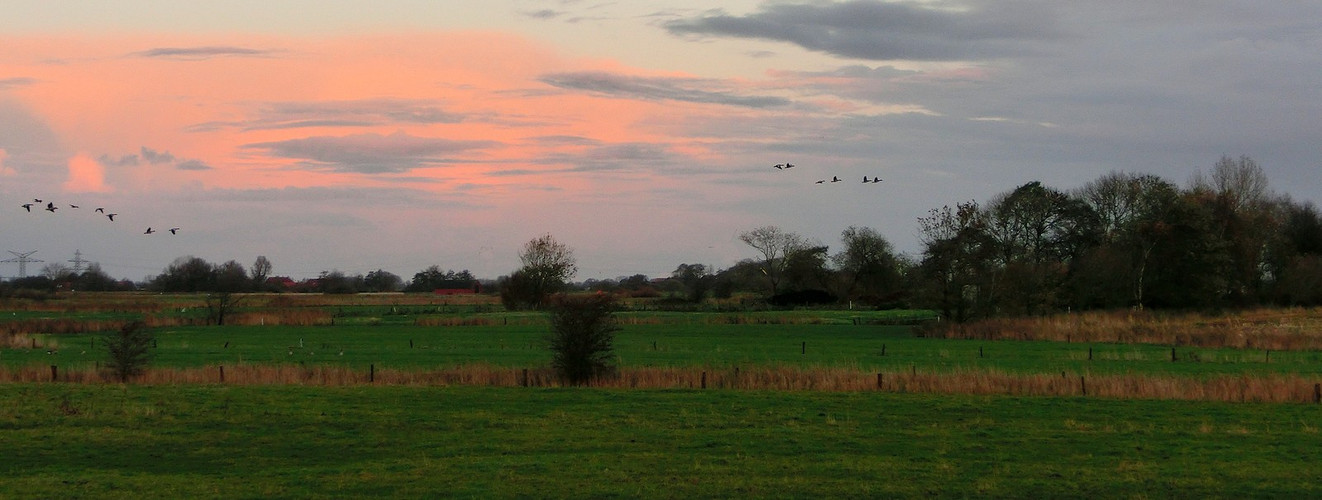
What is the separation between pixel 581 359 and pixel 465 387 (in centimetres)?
375

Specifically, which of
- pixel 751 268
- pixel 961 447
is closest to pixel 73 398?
pixel 961 447

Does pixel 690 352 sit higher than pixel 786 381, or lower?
lower

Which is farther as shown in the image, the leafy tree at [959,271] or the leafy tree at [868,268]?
A: the leafy tree at [868,268]

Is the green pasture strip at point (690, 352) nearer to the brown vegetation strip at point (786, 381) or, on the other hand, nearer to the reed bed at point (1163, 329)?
the reed bed at point (1163, 329)

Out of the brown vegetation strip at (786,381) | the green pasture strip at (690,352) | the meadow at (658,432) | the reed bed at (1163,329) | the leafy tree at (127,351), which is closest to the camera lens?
the meadow at (658,432)

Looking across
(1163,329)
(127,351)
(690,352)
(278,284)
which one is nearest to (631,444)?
(127,351)

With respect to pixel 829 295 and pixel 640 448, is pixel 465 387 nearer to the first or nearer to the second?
pixel 640 448

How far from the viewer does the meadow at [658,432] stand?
57.6 feet

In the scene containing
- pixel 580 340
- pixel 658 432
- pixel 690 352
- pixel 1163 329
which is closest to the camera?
pixel 658 432

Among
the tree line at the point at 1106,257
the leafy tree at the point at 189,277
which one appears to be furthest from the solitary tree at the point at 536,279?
the leafy tree at the point at 189,277

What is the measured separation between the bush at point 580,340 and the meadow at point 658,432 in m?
0.62

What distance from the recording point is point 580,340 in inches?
1304

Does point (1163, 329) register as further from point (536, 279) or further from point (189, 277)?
point (189, 277)

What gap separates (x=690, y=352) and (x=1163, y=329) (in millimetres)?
31074
